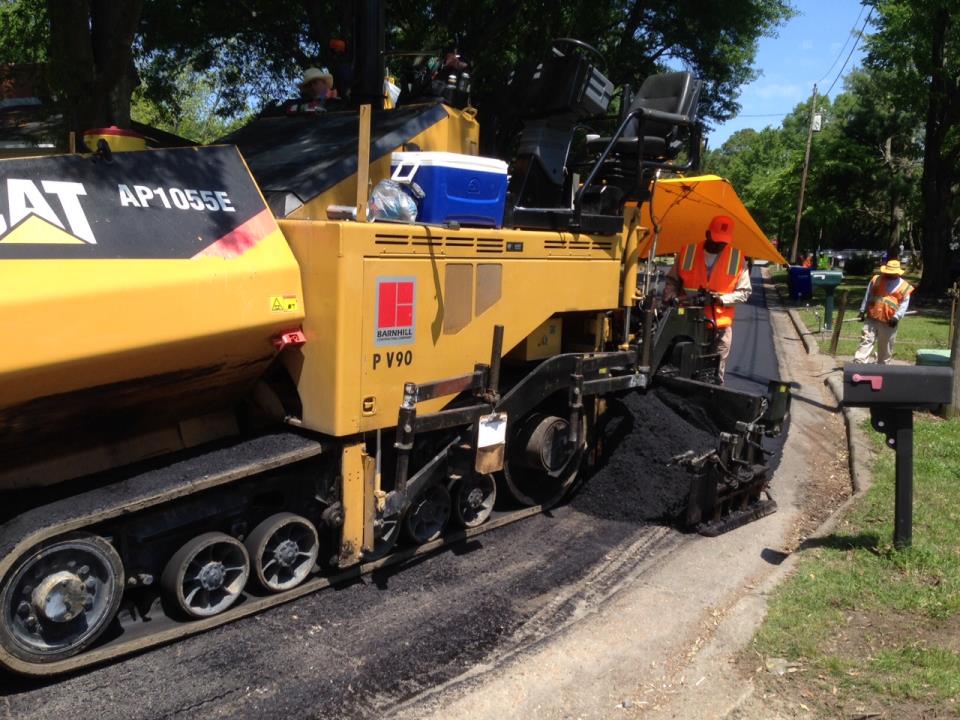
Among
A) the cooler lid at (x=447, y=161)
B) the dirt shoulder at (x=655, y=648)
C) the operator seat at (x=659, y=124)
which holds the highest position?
the operator seat at (x=659, y=124)

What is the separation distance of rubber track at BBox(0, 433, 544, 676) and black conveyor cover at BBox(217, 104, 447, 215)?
4.08 feet

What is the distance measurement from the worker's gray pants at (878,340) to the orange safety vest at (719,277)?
4039mm

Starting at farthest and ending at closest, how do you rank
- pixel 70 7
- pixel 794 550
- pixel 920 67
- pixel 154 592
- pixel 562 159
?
1. pixel 920 67
2. pixel 70 7
3. pixel 562 159
4. pixel 794 550
5. pixel 154 592

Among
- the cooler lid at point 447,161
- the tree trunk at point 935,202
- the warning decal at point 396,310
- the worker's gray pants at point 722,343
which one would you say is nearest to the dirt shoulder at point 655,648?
the warning decal at point 396,310

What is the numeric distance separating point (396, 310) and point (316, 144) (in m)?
1.42

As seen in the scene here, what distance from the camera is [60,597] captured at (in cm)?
345

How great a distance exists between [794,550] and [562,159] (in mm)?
2854

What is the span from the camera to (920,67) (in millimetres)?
20516

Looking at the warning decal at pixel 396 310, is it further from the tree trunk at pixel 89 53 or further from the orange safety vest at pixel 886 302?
the orange safety vest at pixel 886 302

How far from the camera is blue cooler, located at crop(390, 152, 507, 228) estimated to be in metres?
4.55

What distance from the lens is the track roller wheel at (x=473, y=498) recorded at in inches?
203

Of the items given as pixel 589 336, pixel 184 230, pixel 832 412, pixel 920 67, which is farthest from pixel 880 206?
pixel 184 230

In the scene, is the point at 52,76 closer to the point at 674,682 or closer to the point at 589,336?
the point at 589,336

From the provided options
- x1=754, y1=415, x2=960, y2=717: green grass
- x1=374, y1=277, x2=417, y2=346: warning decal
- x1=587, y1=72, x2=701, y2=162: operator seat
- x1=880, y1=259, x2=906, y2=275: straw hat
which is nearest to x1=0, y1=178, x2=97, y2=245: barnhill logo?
x1=374, y1=277, x2=417, y2=346: warning decal
